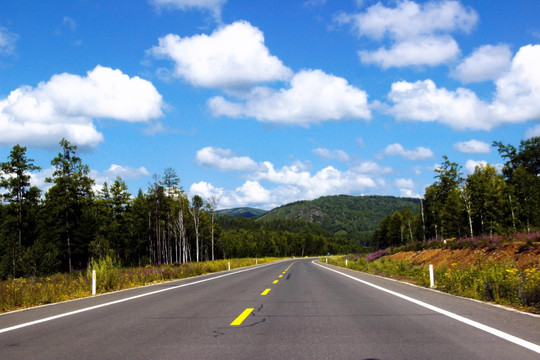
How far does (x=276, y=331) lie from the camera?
656 cm

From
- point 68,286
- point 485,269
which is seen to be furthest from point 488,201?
point 68,286

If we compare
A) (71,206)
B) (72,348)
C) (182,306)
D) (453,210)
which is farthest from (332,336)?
(453,210)

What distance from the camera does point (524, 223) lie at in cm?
5909

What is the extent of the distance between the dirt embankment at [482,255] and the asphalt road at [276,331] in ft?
23.7

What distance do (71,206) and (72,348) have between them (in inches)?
2019

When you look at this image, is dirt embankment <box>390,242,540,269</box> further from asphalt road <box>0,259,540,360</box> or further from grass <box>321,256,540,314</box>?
asphalt road <box>0,259,540,360</box>

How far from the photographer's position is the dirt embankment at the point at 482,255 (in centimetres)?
1800

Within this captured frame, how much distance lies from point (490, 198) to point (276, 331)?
64.6m

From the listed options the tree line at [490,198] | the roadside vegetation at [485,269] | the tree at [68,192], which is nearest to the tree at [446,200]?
the tree line at [490,198]

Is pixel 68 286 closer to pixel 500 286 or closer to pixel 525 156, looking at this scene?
pixel 500 286

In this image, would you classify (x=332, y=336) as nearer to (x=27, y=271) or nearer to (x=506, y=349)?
(x=506, y=349)

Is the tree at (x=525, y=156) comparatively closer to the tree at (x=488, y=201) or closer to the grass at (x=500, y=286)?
the tree at (x=488, y=201)

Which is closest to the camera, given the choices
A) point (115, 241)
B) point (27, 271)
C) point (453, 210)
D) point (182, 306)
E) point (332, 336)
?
point (332, 336)

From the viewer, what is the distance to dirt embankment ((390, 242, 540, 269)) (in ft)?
59.1
